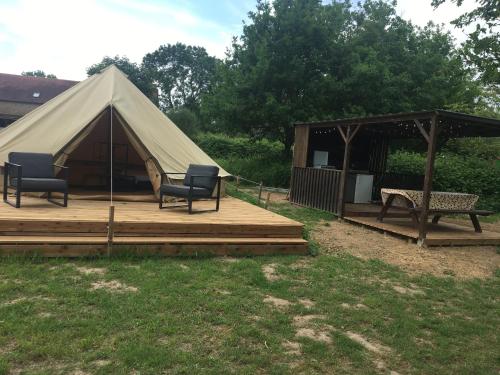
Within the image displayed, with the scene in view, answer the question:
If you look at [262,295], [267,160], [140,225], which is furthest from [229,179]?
[262,295]

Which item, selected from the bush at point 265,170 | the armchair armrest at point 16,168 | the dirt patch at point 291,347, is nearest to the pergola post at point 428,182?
the dirt patch at point 291,347

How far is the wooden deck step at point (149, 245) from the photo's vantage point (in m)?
4.39

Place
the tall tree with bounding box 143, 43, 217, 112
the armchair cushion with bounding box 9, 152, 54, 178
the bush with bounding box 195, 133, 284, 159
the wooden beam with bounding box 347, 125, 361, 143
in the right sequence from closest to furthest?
the armchair cushion with bounding box 9, 152, 54, 178
the wooden beam with bounding box 347, 125, 361, 143
the bush with bounding box 195, 133, 284, 159
the tall tree with bounding box 143, 43, 217, 112

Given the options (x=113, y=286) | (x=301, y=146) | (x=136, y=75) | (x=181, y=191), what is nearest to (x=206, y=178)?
(x=181, y=191)

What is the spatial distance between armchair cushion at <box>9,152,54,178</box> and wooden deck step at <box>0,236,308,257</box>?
1831 millimetres

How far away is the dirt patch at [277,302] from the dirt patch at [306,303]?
0.12m

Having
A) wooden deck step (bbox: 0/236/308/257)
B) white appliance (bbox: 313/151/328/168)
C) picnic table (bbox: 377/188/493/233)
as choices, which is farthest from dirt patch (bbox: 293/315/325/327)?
white appliance (bbox: 313/151/328/168)

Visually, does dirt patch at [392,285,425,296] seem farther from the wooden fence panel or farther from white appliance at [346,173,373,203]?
white appliance at [346,173,373,203]

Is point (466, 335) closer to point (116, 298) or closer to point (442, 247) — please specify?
point (116, 298)

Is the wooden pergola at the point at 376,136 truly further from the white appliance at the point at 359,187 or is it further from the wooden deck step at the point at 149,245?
the wooden deck step at the point at 149,245

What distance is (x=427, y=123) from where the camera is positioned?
339 inches

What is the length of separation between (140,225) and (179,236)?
→ 48 centimetres

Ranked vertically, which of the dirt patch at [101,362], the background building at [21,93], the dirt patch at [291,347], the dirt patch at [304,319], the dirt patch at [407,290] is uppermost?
the background building at [21,93]

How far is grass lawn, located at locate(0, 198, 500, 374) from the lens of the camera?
2.61 m
